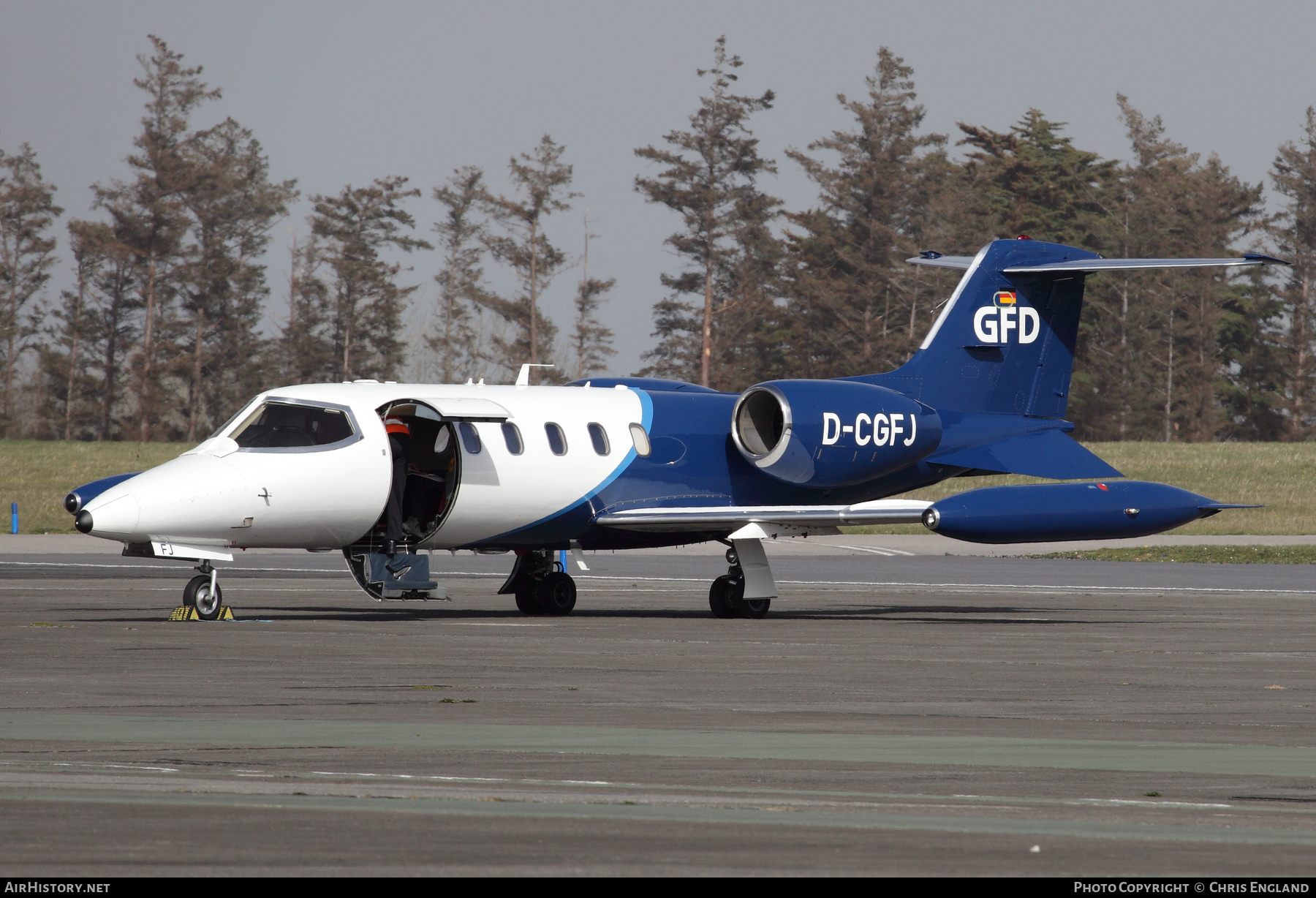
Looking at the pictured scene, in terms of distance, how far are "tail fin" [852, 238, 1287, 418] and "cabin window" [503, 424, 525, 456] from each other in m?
6.22

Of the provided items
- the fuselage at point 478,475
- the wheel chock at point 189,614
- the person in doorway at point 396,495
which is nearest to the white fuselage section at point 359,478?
the fuselage at point 478,475

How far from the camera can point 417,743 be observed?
10.4 m

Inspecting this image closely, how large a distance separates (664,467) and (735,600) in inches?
76.9

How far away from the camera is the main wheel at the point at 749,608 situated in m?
23.0

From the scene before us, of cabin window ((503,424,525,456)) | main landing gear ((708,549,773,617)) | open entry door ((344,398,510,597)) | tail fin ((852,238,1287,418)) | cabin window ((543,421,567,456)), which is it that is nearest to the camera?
open entry door ((344,398,510,597))

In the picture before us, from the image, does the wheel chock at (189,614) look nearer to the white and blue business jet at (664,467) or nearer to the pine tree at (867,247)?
the white and blue business jet at (664,467)

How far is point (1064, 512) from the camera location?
21.8 m

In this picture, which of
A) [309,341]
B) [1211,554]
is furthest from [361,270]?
[1211,554]

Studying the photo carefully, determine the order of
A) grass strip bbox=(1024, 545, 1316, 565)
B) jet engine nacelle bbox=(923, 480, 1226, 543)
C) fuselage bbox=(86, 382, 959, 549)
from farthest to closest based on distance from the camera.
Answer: grass strip bbox=(1024, 545, 1316, 565)
jet engine nacelle bbox=(923, 480, 1226, 543)
fuselage bbox=(86, 382, 959, 549)

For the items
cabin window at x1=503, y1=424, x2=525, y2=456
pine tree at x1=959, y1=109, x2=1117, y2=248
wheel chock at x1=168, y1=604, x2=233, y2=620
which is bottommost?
wheel chock at x1=168, y1=604, x2=233, y2=620

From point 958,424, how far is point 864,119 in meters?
76.6

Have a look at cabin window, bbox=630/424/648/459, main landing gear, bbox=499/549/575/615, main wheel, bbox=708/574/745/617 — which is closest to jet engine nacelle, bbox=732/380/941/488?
cabin window, bbox=630/424/648/459

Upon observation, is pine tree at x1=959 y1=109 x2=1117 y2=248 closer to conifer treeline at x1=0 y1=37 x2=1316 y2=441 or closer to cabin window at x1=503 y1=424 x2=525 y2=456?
conifer treeline at x1=0 y1=37 x2=1316 y2=441

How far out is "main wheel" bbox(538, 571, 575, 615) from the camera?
921 inches
